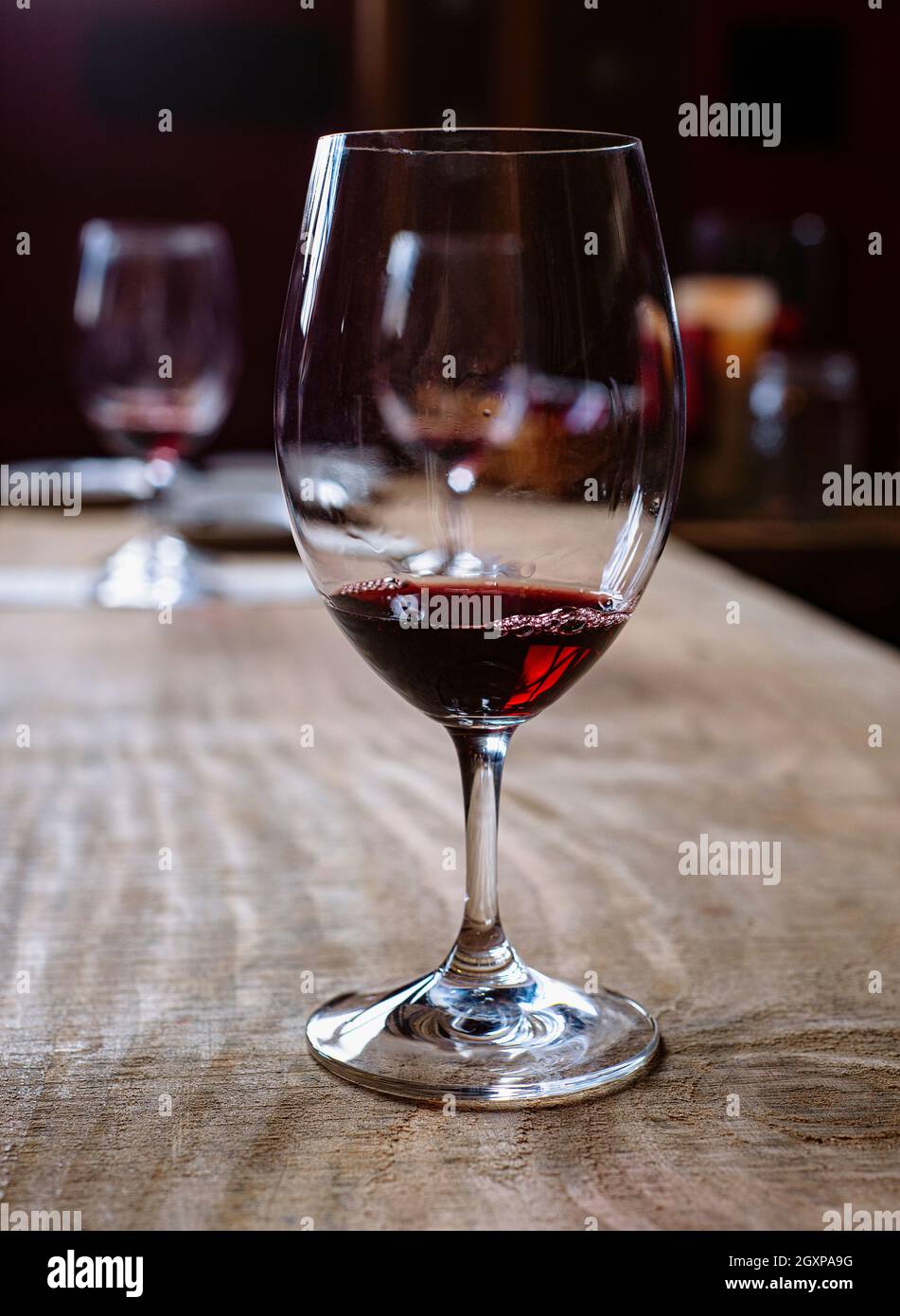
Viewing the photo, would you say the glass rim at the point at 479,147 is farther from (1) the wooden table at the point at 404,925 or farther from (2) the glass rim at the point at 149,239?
(2) the glass rim at the point at 149,239

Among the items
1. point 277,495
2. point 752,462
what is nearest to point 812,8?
point 752,462

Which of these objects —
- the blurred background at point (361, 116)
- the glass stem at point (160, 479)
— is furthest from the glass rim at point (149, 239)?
the blurred background at point (361, 116)

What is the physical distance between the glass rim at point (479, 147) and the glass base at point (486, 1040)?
226 mm

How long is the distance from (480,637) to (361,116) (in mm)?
4175

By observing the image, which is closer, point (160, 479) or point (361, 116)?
point (160, 479)

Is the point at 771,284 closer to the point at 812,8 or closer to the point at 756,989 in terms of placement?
the point at 812,8

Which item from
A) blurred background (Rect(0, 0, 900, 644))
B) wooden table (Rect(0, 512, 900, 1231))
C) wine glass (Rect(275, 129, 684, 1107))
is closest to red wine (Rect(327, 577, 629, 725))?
wine glass (Rect(275, 129, 684, 1107))

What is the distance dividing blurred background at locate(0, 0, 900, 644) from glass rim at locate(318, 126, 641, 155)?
132 inches

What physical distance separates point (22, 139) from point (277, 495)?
301 cm

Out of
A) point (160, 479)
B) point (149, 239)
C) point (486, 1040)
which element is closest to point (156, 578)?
point (160, 479)

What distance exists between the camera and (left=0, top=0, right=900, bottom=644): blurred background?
407 cm

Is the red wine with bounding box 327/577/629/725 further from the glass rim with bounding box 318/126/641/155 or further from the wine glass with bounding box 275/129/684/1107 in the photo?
the glass rim with bounding box 318/126/641/155

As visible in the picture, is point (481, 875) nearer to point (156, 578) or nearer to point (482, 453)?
point (482, 453)

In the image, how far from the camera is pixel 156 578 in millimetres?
1132
